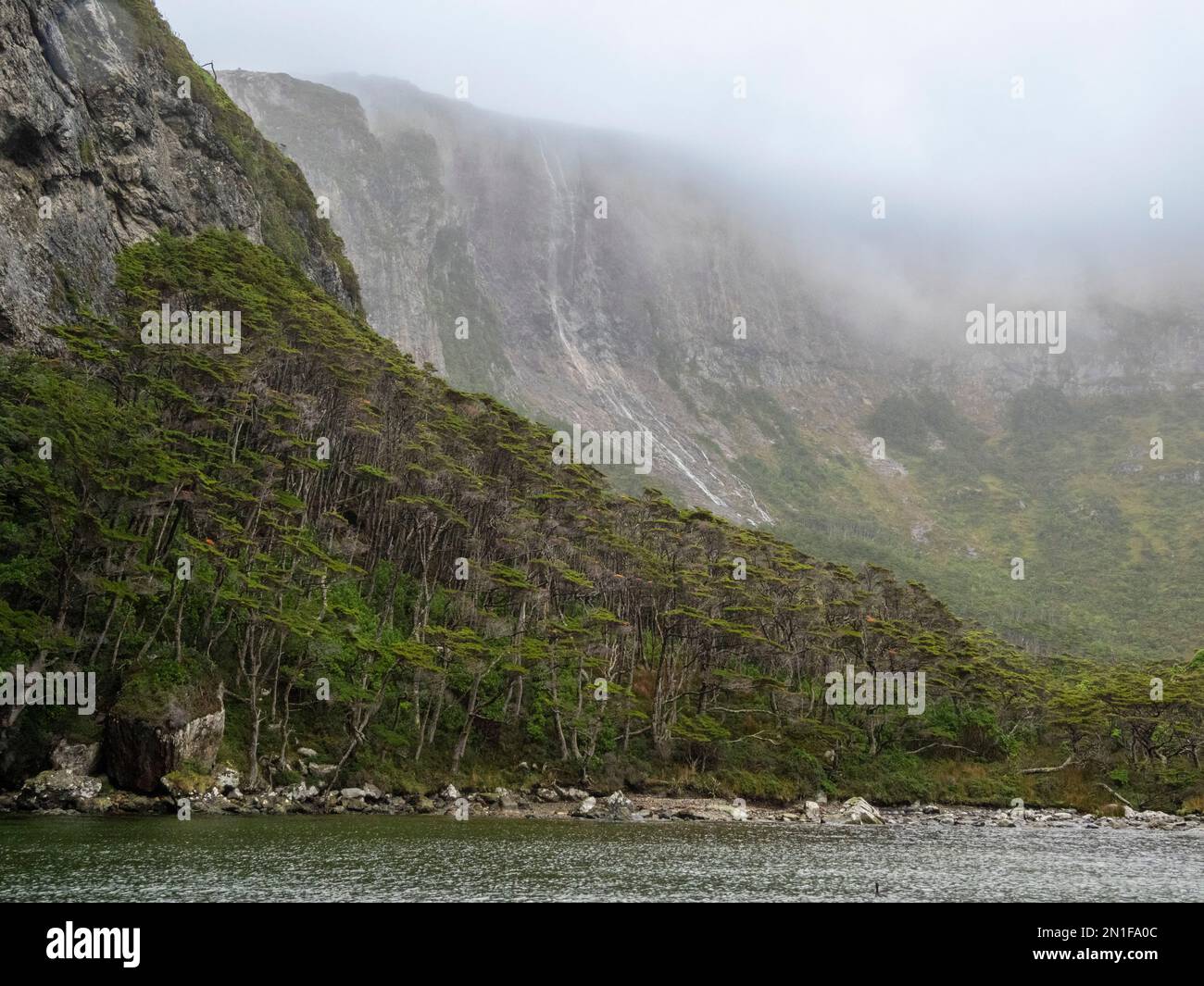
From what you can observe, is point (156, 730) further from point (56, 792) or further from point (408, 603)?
point (408, 603)

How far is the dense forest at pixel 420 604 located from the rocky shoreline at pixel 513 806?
65.4 inches

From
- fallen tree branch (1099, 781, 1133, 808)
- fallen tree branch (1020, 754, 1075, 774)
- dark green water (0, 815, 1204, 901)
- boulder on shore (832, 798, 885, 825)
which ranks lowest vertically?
fallen tree branch (1099, 781, 1133, 808)

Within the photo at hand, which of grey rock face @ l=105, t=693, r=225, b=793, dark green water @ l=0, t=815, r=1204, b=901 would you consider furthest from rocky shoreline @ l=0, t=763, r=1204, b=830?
dark green water @ l=0, t=815, r=1204, b=901

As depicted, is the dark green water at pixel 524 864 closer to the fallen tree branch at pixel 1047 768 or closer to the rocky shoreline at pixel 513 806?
the rocky shoreline at pixel 513 806

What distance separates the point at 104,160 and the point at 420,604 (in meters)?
32.2

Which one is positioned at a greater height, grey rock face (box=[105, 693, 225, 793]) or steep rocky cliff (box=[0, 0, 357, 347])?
steep rocky cliff (box=[0, 0, 357, 347])

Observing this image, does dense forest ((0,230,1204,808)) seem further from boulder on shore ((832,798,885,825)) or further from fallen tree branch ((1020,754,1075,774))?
boulder on shore ((832,798,885,825))

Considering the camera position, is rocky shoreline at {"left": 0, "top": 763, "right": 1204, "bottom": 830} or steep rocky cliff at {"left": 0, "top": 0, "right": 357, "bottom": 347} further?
steep rocky cliff at {"left": 0, "top": 0, "right": 357, "bottom": 347}

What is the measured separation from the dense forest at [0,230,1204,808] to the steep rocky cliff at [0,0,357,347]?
2.73 m

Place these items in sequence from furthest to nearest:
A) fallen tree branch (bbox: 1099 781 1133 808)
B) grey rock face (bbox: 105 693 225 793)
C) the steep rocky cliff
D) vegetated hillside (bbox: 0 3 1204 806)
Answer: fallen tree branch (bbox: 1099 781 1133 808)
the steep rocky cliff
vegetated hillside (bbox: 0 3 1204 806)
grey rock face (bbox: 105 693 225 793)

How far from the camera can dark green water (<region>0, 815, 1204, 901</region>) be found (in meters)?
21.3
